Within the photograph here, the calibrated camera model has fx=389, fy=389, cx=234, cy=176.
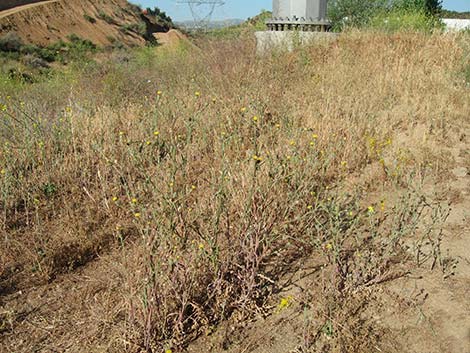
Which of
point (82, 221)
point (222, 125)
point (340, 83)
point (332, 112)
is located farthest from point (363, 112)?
point (82, 221)

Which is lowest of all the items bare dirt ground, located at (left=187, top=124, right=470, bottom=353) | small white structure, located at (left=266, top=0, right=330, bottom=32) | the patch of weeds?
bare dirt ground, located at (left=187, top=124, right=470, bottom=353)

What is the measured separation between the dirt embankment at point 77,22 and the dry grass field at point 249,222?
73.9 feet

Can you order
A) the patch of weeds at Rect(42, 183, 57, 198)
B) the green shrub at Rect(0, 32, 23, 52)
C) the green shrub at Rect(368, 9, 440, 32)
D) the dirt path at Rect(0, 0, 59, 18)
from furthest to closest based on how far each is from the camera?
the dirt path at Rect(0, 0, 59, 18) < the green shrub at Rect(0, 32, 23, 52) < the green shrub at Rect(368, 9, 440, 32) < the patch of weeds at Rect(42, 183, 57, 198)

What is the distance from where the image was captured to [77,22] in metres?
29.0

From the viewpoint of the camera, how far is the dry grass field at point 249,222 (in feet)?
7.09

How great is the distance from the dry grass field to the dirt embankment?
22.5 meters

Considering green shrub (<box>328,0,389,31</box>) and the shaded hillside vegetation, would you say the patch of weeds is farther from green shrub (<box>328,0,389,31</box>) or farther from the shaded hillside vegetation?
the shaded hillside vegetation

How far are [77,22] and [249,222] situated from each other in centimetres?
3138

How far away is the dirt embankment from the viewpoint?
24188mm

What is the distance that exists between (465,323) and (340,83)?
416 centimetres

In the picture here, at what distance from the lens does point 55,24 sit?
1069 inches

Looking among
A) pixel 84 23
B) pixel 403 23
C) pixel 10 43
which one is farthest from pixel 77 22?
pixel 403 23

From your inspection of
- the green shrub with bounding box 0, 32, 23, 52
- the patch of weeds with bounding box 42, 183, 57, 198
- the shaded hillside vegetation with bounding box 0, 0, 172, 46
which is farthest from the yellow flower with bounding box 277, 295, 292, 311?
the shaded hillside vegetation with bounding box 0, 0, 172, 46

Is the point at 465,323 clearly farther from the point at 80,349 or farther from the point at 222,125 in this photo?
the point at 222,125
